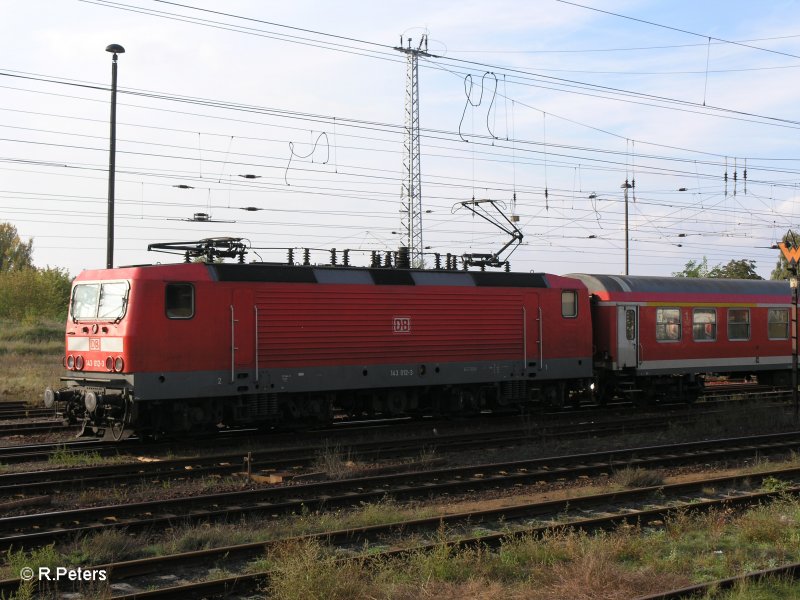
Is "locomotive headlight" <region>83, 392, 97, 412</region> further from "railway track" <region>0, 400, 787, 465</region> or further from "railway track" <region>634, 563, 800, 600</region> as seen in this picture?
"railway track" <region>634, 563, 800, 600</region>

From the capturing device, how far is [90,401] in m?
14.8

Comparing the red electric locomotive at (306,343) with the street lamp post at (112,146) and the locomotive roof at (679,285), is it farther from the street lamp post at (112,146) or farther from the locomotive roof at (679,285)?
the street lamp post at (112,146)

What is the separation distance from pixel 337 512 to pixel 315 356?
6694 millimetres

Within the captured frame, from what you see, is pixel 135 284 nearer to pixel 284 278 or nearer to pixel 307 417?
pixel 284 278

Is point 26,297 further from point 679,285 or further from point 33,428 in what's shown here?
point 679,285

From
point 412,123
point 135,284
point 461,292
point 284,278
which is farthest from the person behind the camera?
point 412,123

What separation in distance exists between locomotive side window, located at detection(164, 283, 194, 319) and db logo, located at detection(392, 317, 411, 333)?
15.0ft

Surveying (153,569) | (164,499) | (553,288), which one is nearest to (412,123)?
(553,288)

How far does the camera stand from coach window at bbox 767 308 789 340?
83.4 ft

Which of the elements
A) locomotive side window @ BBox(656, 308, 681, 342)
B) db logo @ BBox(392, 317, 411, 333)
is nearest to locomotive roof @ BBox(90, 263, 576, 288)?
db logo @ BBox(392, 317, 411, 333)

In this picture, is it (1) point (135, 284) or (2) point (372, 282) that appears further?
(2) point (372, 282)

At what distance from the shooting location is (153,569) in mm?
7996

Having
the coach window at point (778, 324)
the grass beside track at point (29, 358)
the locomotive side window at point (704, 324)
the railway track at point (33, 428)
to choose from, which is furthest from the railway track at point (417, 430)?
the grass beside track at point (29, 358)

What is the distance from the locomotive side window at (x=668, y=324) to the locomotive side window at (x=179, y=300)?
13.1 metres
